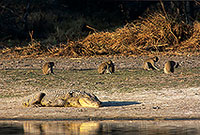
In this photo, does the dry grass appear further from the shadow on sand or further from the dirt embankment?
the shadow on sand

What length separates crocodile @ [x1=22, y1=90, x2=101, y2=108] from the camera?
9737 mm

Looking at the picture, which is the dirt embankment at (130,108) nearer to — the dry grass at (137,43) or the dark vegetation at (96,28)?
the dry grass at (137,43)

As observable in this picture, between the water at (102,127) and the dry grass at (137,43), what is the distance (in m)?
9.08

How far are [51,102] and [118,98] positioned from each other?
56.4 inches

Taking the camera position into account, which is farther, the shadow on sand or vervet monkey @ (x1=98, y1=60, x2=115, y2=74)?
vervet monkey @ (x1=98, y1=60, x2=115, y2=74)

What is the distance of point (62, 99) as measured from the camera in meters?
10.0

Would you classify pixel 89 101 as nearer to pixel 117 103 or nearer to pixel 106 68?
pixel 117 103

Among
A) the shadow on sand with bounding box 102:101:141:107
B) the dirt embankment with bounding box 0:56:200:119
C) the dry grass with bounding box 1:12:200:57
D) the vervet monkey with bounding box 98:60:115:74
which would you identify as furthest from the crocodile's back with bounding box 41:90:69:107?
the dry grass with bounding box 1:12:200:57

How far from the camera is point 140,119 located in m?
8.71

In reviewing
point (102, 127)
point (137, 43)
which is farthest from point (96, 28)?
point (102, 127)

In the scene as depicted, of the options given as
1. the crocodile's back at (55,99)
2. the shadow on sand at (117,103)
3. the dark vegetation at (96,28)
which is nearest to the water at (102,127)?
the crocodile's back at (55,99)

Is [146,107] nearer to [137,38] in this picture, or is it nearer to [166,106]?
[166,106]

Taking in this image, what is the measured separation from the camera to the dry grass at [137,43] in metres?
17.9

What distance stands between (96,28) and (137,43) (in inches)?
207
